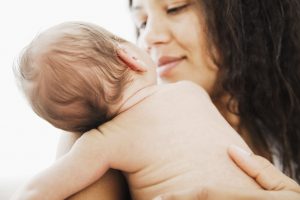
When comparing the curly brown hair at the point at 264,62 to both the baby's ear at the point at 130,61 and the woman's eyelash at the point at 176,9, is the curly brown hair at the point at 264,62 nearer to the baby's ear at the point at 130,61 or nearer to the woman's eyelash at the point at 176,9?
the woman's eyelash at the point at 176,9

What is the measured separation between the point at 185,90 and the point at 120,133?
0.65 feet

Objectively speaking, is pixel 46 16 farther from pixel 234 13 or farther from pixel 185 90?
pixel 185 90

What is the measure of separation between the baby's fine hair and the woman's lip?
1.42 feet

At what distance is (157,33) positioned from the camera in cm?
128

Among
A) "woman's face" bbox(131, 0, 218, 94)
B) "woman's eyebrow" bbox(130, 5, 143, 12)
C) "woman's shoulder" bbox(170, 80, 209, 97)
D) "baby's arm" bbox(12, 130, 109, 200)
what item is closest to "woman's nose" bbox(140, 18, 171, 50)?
"woman's face" bbox(131, 0, 218, 94)

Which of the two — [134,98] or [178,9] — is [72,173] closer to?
[134,98]

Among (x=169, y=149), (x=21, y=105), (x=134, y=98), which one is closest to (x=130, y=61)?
(x=134, y=98)

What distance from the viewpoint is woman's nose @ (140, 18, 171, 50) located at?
1.28 meters

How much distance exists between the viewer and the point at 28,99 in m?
0.87

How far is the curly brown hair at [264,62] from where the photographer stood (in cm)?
128

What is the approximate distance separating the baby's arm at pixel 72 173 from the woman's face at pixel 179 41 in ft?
1.79

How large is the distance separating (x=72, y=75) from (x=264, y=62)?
72 centimetres

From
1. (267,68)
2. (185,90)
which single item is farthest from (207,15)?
(185,90)

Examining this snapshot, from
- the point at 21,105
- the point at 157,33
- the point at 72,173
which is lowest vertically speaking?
the point at 21,105
